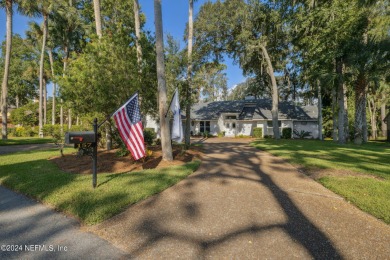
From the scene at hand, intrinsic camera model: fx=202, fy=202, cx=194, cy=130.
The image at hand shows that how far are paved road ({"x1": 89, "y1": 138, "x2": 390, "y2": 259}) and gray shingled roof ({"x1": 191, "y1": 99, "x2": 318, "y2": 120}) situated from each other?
23.6 m

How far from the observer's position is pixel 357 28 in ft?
51.9

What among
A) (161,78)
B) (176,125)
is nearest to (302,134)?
(161,78)

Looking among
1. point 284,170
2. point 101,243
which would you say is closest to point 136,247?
point 101,243

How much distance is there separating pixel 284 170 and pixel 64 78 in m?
10.4

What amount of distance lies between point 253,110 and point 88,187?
26.9 metres

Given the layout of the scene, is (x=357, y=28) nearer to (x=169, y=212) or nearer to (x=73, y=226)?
(x=169, y=212)

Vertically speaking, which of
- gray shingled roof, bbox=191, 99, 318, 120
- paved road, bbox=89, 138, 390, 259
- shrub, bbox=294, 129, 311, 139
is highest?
gray shingled roof, bbox=191, 99, 318, 120

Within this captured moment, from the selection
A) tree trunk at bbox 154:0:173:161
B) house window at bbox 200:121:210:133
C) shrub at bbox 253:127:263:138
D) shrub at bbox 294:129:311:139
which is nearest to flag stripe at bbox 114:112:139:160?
tree trunk at bbox 154:0:173:161

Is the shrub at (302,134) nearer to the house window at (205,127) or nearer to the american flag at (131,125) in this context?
the house window at (205,127)

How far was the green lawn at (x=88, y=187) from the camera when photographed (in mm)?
4035

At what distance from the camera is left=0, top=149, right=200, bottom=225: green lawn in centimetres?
404

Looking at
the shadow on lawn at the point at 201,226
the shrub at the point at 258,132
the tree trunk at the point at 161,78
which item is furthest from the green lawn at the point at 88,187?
the shrub at the point at 258,132

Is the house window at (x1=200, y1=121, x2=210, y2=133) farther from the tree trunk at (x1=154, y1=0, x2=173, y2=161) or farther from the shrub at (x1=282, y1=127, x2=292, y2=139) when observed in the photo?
the tree trunk at (x1=154, y1=0, x2=173, y2=161)

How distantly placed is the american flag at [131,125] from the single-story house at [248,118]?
22939mm
